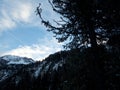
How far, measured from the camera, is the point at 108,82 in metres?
18.2

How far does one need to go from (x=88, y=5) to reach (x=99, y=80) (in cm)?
461

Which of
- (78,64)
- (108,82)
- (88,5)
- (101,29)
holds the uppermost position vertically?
(88,5)

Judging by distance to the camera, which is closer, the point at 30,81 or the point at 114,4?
the point at 114,4

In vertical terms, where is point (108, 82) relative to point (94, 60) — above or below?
below

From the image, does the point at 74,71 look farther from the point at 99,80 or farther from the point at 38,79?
the point at 38,79

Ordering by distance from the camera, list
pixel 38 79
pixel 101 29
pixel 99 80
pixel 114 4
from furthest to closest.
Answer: pixel 38 79
pixel 101 29
pixel 99 80
pixel 114 4

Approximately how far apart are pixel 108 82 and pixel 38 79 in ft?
315

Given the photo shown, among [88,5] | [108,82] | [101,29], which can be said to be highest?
[88,5]

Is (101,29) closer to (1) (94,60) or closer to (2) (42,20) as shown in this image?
(1) (94,60)

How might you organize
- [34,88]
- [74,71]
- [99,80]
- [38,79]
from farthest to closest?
[38,79]
[34,88]
[74,71]
[99,80]

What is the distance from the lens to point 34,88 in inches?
4087

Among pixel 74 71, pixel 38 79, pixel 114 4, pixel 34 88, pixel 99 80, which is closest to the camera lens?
pixel 114 4

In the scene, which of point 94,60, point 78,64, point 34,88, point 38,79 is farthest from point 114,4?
point 38,79

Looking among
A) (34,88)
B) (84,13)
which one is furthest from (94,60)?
(34,88)
